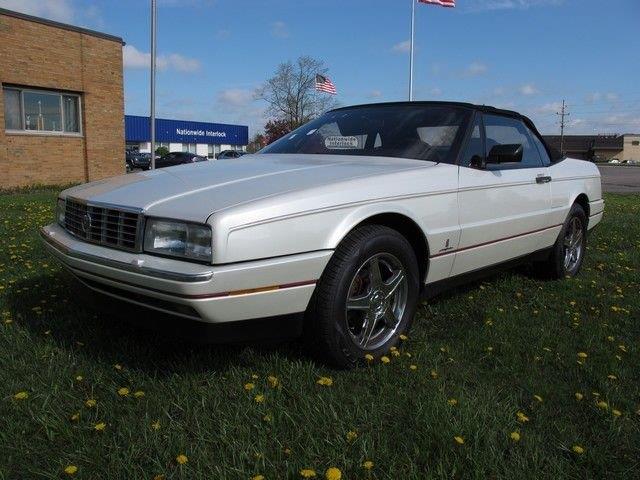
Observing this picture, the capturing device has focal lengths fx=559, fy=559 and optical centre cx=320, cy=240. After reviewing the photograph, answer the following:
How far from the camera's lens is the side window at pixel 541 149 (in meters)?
4.50

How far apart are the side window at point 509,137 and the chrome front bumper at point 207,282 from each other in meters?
1.77

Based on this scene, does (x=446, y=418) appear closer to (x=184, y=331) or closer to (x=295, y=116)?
(x=184, y=331)

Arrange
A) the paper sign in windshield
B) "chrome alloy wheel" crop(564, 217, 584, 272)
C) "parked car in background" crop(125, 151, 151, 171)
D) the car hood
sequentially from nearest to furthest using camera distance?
1. the car hood
2. the paper sign in windshield
3. "chrome alloy wheel" crop(564, 217, 584, 272)
4. "parked car in background" crop(125, 151, 151, 171)

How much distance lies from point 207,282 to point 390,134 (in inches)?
74.5

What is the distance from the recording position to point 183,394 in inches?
97.0

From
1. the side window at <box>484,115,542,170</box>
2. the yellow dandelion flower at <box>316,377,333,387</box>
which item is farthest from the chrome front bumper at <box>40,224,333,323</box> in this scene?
the side window at <box>484,115,542,170</box>

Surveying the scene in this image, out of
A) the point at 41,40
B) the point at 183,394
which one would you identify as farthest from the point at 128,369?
the point at 41,40

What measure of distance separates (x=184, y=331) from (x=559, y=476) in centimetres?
154

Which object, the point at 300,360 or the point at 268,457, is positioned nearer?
the point at 268,457

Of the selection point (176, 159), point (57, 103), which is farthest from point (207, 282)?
point (176, 159)

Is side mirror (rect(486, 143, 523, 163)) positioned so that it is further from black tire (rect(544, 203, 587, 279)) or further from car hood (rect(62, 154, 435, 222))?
black tire (rect(544, 203, 587, 279))

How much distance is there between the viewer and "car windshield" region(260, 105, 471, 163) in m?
3.47

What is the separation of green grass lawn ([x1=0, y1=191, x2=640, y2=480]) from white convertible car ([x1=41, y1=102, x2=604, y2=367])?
1.07ft

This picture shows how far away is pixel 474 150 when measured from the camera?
11.8ft
